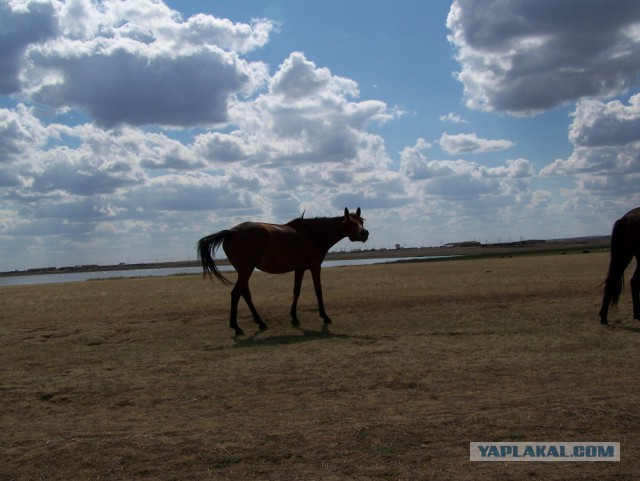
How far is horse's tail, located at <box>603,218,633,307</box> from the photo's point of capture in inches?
457

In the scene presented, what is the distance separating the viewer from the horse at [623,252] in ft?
37.8

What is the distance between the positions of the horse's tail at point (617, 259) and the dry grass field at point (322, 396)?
0.70 metres

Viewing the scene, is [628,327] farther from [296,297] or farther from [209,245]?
[209,245]

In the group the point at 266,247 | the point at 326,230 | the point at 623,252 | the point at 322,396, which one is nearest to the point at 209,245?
the point at 266,247

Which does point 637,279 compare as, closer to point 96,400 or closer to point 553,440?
point 553,440

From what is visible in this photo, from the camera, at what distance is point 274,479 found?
4.27 m

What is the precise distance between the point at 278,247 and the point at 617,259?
7457 millimetres

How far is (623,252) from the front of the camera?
1177 cm

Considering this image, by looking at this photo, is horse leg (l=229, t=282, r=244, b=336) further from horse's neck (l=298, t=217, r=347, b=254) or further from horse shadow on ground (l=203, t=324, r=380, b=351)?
horse's neck (l=298, t=217, r=347, b=254)

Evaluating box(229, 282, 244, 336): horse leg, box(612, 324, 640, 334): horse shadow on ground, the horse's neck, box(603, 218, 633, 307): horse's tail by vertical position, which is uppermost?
the horse's neck

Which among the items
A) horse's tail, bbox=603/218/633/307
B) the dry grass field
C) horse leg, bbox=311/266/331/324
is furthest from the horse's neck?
horse's tail, bbox=603/218/633/307

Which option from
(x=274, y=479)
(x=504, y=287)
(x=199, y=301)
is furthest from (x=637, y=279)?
(x=199, y=301)

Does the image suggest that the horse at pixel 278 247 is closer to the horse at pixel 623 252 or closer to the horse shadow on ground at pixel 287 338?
the horse shadow on ground at pixel 287 338

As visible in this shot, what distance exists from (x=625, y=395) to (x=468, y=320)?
6.07 meters
